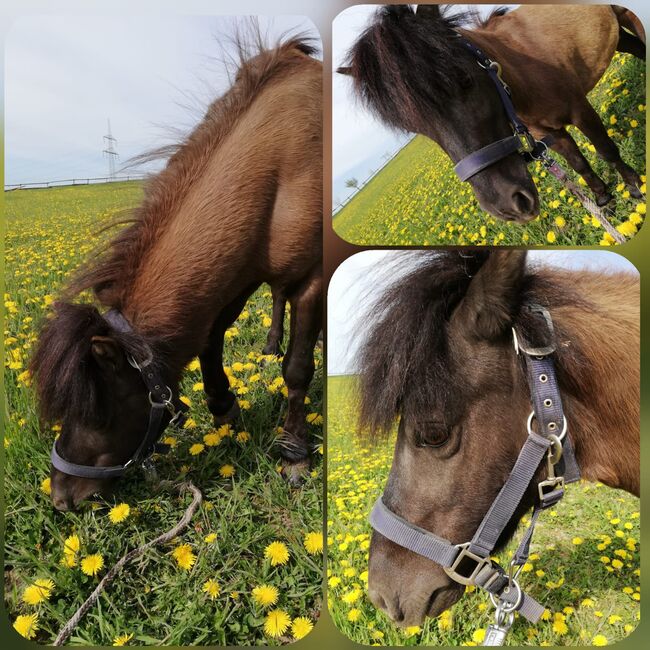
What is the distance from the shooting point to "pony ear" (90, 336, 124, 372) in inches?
60.3

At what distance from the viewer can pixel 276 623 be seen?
5.08 ft

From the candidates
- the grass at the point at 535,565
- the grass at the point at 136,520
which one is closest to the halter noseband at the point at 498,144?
the grass at the point at 535,565

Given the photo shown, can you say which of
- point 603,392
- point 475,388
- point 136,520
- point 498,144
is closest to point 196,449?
point 136,520

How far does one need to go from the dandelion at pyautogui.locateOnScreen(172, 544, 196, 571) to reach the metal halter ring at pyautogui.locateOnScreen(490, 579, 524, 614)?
2.84 feet

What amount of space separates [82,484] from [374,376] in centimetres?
99

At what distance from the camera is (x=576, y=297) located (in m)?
1.30

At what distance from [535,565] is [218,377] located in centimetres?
119

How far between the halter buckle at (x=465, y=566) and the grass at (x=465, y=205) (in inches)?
32.4

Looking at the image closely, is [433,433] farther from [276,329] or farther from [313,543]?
[276,329]

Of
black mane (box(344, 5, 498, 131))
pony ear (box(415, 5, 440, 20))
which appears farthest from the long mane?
pony ear (box(415, 5, 440, 20))

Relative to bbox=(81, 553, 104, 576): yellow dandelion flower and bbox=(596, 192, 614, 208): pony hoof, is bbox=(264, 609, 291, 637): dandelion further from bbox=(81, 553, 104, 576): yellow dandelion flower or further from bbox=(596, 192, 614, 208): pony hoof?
bbox=(596, 192, 614, 208): pony hoof

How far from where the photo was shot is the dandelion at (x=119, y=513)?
1.64 meters

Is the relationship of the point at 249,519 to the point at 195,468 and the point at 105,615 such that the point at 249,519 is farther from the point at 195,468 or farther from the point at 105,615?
the point at 105,615

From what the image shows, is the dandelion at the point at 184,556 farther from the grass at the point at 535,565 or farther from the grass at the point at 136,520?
the grass at the point at 535,565
